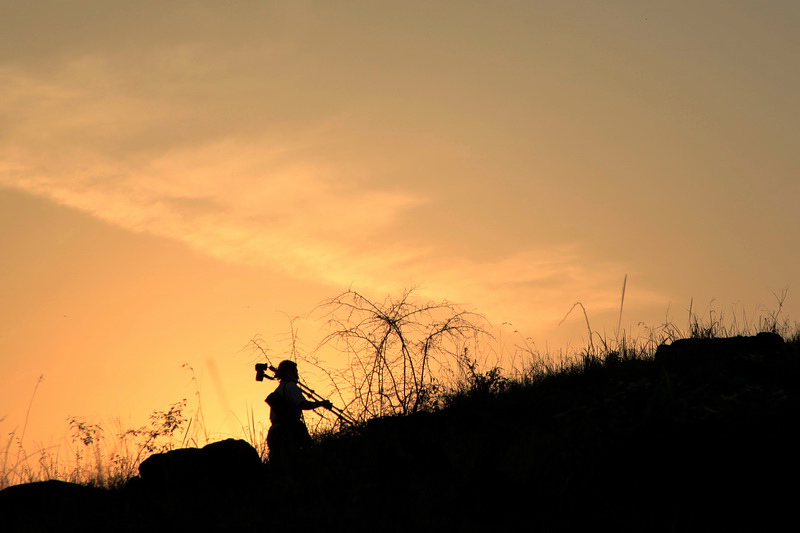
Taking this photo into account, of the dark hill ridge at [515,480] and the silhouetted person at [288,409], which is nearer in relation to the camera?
the dark hill ridge at [515,480]

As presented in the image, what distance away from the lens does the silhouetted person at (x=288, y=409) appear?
9188 millimetres

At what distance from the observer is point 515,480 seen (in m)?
6.84

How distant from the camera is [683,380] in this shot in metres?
8.54

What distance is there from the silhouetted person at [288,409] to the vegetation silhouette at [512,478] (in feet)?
1.77

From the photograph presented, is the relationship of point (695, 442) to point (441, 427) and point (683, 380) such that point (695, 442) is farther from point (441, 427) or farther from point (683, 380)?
point (441, 427)

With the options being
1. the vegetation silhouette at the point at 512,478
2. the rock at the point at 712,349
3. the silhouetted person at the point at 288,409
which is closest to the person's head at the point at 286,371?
the silhouetted person at the point at 288,409

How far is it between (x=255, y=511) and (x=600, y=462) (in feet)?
9.26

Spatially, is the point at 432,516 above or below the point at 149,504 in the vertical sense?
below

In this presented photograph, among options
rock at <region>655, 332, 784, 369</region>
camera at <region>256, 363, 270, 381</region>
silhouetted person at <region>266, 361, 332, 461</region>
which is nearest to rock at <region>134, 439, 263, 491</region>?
silhouetted person at <region>266, 361, 332, 461</region>

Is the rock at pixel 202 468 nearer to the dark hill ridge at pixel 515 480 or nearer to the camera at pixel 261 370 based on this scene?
the dark hill ridge at pixel 515 480

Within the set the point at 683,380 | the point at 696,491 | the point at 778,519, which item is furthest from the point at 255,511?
the point at 683,380

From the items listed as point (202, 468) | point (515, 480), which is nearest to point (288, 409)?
point (202, 468)

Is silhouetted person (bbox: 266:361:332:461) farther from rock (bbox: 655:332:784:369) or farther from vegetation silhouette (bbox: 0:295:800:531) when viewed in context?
rock (bbox: 655:332:784:369)

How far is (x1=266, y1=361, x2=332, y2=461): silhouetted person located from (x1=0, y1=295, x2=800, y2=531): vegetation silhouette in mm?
540
